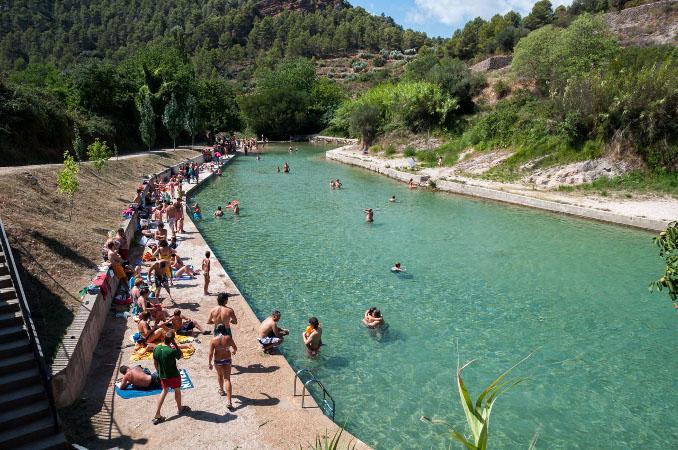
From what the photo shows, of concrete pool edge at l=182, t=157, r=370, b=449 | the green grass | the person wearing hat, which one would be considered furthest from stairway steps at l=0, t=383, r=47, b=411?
the green grass

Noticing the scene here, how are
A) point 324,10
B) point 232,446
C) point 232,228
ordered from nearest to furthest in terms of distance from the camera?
point 232,446 → point 232,228 → point 324,10

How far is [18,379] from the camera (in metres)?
6.52

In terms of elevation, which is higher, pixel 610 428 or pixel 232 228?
pixel 232 228

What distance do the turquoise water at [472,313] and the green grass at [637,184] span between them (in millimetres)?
4550

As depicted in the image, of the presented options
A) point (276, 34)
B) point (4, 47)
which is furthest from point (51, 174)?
point (276, 34)

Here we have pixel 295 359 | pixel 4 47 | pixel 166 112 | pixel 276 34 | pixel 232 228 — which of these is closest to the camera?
pixel 295 359

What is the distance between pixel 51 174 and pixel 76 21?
450 ft

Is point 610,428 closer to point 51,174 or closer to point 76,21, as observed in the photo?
point 51,174

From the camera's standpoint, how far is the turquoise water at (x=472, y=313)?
324 inches

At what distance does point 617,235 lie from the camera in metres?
19.0

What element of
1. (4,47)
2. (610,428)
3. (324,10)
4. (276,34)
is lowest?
(610,428)

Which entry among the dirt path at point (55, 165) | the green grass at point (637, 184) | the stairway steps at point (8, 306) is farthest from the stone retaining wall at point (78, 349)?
the green grass at point (637, 184)

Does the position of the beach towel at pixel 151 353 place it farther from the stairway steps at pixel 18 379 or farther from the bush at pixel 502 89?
the bush at pixel 502 89

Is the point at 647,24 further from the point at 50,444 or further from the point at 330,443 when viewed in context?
the point at 50,444
